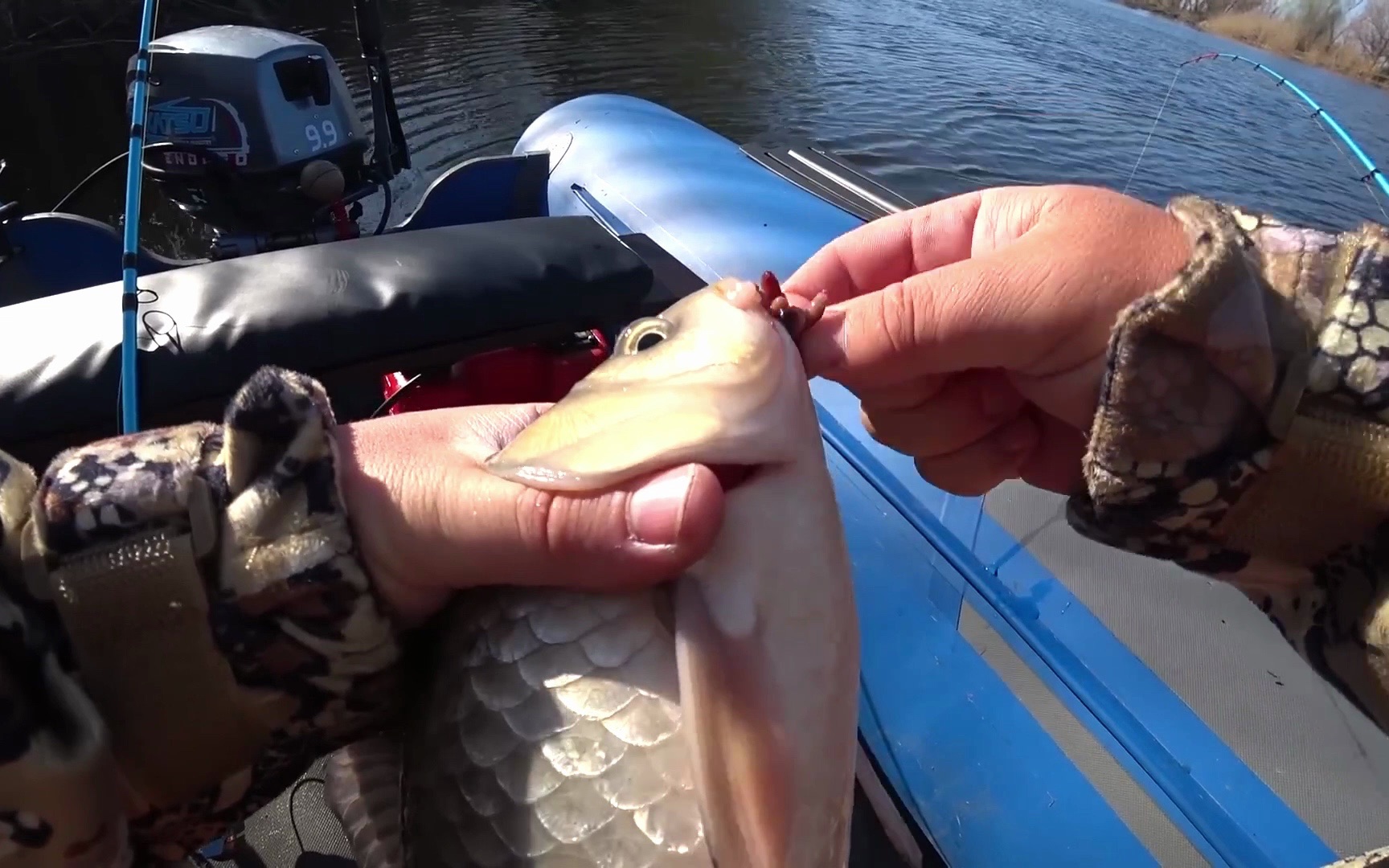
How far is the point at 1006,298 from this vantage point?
1.26 meters

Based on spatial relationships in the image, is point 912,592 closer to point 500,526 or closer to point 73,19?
point 500,526

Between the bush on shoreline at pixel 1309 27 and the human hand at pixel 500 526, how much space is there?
322 inches

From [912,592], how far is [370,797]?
1.31m

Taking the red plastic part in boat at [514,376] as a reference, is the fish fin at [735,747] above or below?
above

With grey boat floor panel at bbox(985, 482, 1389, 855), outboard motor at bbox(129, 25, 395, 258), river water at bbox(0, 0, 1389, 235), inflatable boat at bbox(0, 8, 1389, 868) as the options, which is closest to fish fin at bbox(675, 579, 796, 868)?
inflatable boat at bbox(0, 8, 1389, 868)

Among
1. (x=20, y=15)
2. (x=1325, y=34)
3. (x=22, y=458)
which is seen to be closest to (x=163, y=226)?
(x=22, y=458)

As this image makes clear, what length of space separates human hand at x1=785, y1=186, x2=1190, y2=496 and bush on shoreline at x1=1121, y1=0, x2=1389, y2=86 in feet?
24.0

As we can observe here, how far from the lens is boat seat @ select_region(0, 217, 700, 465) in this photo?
2.09 m

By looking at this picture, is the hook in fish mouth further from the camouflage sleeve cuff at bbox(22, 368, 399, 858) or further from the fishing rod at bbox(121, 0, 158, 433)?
the fishing rod at bbox(121, 0, 158, 433)

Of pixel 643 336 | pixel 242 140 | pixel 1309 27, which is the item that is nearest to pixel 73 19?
pixel 242 140

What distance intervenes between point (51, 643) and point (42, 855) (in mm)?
194

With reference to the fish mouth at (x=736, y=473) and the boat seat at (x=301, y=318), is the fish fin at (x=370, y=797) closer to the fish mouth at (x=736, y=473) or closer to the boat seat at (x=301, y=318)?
the fish mouth at (x=736, y=473)

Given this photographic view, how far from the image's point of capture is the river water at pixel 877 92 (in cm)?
905

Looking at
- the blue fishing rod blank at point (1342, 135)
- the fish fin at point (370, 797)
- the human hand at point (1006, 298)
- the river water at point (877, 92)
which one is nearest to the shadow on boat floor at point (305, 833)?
the human hand at point (1006, 298)
